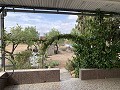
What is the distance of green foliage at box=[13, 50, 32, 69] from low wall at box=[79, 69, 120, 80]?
1935mm

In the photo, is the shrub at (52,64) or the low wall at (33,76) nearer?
the low wall at (33,76)

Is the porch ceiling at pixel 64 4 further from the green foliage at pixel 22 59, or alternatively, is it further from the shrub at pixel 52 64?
the shrub at pixel 52 64

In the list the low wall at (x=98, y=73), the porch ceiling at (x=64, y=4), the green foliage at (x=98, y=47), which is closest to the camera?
the porch ceiling at (x=64, y=4)

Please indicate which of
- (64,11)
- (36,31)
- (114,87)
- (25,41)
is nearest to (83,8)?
(64,11)

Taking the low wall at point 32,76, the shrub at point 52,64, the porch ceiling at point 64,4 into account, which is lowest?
the low wall at point 32,76

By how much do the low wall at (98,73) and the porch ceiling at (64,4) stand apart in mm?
2203

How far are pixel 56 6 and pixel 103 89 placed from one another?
10.2ft

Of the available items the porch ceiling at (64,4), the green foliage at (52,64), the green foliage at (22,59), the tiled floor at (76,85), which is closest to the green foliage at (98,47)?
the porch ceiling at (64,4)

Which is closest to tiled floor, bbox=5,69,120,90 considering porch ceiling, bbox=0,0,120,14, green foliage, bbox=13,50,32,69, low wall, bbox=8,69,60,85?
low wall, bbox=8,69,60,85

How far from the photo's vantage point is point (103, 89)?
16.2ft

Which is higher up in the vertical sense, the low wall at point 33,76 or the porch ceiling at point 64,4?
the porch ceiling at point 64,4

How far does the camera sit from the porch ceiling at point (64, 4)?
17.6 feet

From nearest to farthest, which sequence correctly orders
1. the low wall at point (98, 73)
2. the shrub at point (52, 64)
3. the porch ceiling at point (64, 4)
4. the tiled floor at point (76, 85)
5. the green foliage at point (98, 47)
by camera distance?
the tiled floor at point (76, 85) < the porch ceiling at point (64, 4) < the low wall at point (98, 73) < the green foliage at point (98, 47) < the shrub at point (52, 64)

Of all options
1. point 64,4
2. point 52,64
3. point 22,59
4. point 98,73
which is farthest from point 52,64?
point 64,4
